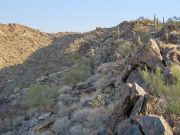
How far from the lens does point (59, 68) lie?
3256 centimetres

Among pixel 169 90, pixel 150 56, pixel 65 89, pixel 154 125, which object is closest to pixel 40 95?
pixel 65 89

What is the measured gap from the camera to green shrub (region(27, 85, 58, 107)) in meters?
22.2

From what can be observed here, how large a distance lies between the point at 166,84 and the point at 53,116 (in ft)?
17.6

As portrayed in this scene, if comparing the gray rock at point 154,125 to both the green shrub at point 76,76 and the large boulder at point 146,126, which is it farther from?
the green shrub at point 76,76

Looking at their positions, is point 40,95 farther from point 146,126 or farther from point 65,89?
point 146,126

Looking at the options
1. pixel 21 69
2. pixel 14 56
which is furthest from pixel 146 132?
pixel 14 56

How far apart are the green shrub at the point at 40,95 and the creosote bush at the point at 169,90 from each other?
30.6 ft

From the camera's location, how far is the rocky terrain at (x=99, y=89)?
35.7 ft

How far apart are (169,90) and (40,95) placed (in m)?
11.2

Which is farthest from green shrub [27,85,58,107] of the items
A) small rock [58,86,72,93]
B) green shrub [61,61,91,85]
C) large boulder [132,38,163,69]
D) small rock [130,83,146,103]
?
small rock [130,83,146,103]

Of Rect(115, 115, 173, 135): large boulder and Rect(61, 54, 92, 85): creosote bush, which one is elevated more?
Rect(115, 115, 173, 135): large boulder

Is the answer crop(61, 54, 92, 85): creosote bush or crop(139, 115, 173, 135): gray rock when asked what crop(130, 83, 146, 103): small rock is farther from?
crop(61, 54, 92, 85): creosote bush

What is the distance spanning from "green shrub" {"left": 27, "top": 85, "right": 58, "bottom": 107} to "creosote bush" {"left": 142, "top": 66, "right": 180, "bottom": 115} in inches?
368

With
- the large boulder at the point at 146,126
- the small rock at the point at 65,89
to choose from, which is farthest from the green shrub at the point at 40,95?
the large boulder at the point at 146,126
